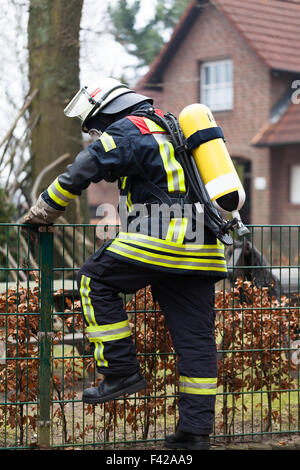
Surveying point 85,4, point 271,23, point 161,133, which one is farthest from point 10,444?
point 271,23

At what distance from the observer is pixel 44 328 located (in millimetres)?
4227

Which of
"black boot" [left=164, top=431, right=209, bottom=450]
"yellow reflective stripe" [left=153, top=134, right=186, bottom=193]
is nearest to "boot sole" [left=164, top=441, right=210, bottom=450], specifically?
"black boot" [left=164, top=431, right=209, bottom=450]

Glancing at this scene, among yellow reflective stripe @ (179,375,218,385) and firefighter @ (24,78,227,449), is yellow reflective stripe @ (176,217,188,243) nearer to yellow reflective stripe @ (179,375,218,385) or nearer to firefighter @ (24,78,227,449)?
firefighter @ (24,78,227,449)

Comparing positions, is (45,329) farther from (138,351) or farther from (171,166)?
(171,166)

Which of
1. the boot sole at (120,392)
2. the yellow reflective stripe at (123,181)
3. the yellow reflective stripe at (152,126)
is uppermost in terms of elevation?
the yellow reflective stripe at (152,126)

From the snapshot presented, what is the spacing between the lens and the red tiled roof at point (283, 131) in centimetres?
1923

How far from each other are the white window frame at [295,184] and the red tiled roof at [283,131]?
116 cm

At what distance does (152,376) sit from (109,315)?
35.5 inches

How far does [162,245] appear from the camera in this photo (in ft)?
12.2

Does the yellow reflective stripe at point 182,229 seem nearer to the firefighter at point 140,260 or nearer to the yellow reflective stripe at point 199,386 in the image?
the firefighter at point 140,260

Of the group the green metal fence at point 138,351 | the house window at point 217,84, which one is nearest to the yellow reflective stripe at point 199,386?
the green metal fence at point 138,351

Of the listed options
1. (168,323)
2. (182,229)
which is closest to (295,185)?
(168,323)

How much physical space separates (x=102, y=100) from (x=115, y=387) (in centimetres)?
151

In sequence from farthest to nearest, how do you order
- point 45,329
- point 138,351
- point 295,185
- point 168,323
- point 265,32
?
point 295,185, point 265,32, point 138,351, point 45,329, point 168,323
